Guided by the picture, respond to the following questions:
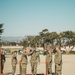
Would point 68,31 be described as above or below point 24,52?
above

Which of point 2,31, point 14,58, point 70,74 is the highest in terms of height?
point 2,31

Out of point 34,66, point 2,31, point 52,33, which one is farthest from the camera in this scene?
point 52,33

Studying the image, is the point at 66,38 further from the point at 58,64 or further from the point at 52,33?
the point at 58,64

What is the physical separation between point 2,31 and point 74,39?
90.7 ft

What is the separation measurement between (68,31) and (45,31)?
1685 centimetres

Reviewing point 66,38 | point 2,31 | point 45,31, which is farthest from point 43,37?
point 2,31

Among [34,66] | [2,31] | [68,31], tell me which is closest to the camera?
[34,66]

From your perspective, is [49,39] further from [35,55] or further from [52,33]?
[35,55]

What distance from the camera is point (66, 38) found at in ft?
299

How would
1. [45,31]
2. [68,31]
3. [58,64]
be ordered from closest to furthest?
1. [58,64]
2. [68,31]
3. [45,31]

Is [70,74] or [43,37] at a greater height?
[43,37]

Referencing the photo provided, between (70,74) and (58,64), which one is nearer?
(58,64)

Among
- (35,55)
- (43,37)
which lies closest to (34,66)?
(35,55)

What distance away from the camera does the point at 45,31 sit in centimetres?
10288
